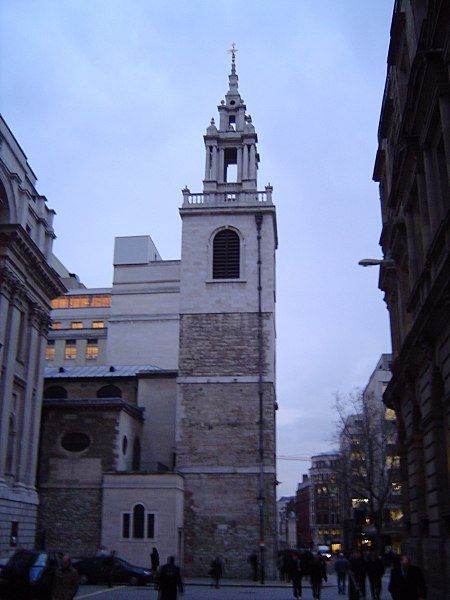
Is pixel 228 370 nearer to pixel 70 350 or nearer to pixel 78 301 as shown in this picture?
pixel 70 350

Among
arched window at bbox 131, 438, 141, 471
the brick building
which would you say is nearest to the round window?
the brick building

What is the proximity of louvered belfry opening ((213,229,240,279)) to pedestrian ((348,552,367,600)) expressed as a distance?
958 inches

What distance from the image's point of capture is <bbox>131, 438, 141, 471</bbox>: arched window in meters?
42.7

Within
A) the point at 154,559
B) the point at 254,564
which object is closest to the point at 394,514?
the point at 254,564

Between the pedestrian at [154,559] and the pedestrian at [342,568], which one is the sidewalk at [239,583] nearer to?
the pedestrian at [154,559]

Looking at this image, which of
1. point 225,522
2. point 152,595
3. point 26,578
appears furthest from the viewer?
point 225,522

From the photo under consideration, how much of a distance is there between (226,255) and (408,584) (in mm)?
33320

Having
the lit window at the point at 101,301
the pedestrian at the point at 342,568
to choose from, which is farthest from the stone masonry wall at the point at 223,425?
the lit window at the point at 101,301

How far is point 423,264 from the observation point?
725 inches

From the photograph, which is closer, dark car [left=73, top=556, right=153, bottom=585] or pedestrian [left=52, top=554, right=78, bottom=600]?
pedestrian [left=52, top=554, right=78, bottom=600]

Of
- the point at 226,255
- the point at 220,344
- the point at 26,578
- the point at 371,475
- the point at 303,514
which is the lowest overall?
the point at 26,578

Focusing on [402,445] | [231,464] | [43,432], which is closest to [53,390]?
[43,432]

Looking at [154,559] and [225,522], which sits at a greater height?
[225,522]

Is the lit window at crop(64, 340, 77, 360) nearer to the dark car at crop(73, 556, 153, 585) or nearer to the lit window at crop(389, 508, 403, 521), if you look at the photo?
the lit window at crop(389, 508, 403, 521)
